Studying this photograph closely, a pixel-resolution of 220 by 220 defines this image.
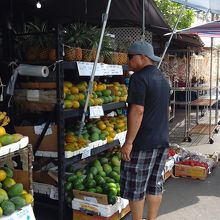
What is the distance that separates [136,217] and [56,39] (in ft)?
6.24

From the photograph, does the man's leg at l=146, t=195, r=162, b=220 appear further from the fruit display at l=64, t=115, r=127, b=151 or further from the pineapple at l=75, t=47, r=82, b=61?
the pineapple at l=75, t=47, r=82, b=61

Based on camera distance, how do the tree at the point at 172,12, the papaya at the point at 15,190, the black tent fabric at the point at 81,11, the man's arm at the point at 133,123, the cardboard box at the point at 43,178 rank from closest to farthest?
the papaya at the point at 15,190
the man's arm at the point at 133,123
the cardboard box at the point at 43,178
the black tent fabric at the point at 81,11
the tree at the point at 172,12

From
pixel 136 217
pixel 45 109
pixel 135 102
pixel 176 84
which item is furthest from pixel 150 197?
pixel 176 84

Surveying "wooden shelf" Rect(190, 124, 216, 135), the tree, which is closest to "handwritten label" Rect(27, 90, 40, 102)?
"wooden shelf" Rect(190, 124, 216, 135)

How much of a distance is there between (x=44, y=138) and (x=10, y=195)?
1.01m

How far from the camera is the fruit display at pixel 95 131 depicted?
3938 millimetres

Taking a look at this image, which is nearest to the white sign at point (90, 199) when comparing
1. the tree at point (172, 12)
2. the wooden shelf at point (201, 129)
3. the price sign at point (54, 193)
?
the price sign at point (54, 193)

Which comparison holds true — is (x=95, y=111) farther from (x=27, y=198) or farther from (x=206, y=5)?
(x=206, y=5)

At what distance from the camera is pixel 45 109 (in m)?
3.73

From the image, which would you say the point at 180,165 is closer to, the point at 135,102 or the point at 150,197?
the point at 150,197

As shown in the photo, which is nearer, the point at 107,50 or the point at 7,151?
the point at 7,151

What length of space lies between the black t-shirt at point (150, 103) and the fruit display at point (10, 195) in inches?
42.0

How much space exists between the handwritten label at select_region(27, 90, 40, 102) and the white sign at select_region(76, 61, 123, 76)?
518 mm

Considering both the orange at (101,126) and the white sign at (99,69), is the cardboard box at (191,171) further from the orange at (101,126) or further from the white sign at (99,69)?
the white sign at (99,69)
